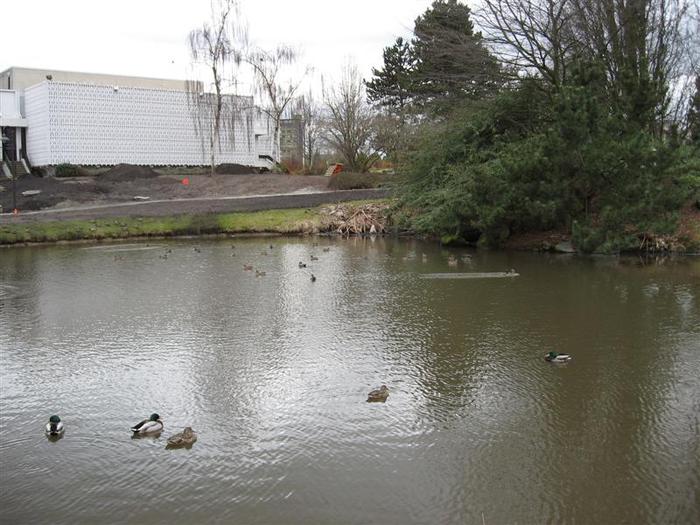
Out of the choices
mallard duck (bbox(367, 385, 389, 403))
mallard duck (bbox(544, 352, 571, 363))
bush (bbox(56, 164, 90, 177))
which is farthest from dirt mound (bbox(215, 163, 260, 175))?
mallard duck (bbox(367, 385, 389, 403))

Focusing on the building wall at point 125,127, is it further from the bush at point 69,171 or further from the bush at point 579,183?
the bush at point 579,183

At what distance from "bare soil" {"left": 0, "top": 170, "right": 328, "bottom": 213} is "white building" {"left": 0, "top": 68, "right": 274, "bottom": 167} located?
321 cm

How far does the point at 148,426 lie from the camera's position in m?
7.23

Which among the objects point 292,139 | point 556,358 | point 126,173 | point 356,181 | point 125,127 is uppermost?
point 292,139

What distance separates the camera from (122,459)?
6.70 meters

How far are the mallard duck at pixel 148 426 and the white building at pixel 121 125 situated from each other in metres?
40.5

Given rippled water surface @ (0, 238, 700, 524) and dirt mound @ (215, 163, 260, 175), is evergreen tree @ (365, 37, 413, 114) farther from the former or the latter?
Result: rippled water surface @ (0, 238, 700, 524)

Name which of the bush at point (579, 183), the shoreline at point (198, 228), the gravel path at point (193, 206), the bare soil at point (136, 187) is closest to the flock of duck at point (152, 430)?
the bush at point (579, 183)

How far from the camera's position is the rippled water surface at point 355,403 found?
586cm

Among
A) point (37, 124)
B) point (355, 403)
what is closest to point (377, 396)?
point (355, 403)

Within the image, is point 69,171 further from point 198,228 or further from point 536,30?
point 536,30

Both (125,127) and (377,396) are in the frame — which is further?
(125,127)

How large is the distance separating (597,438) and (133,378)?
621 cm

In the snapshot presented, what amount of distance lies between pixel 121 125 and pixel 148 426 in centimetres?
4175
